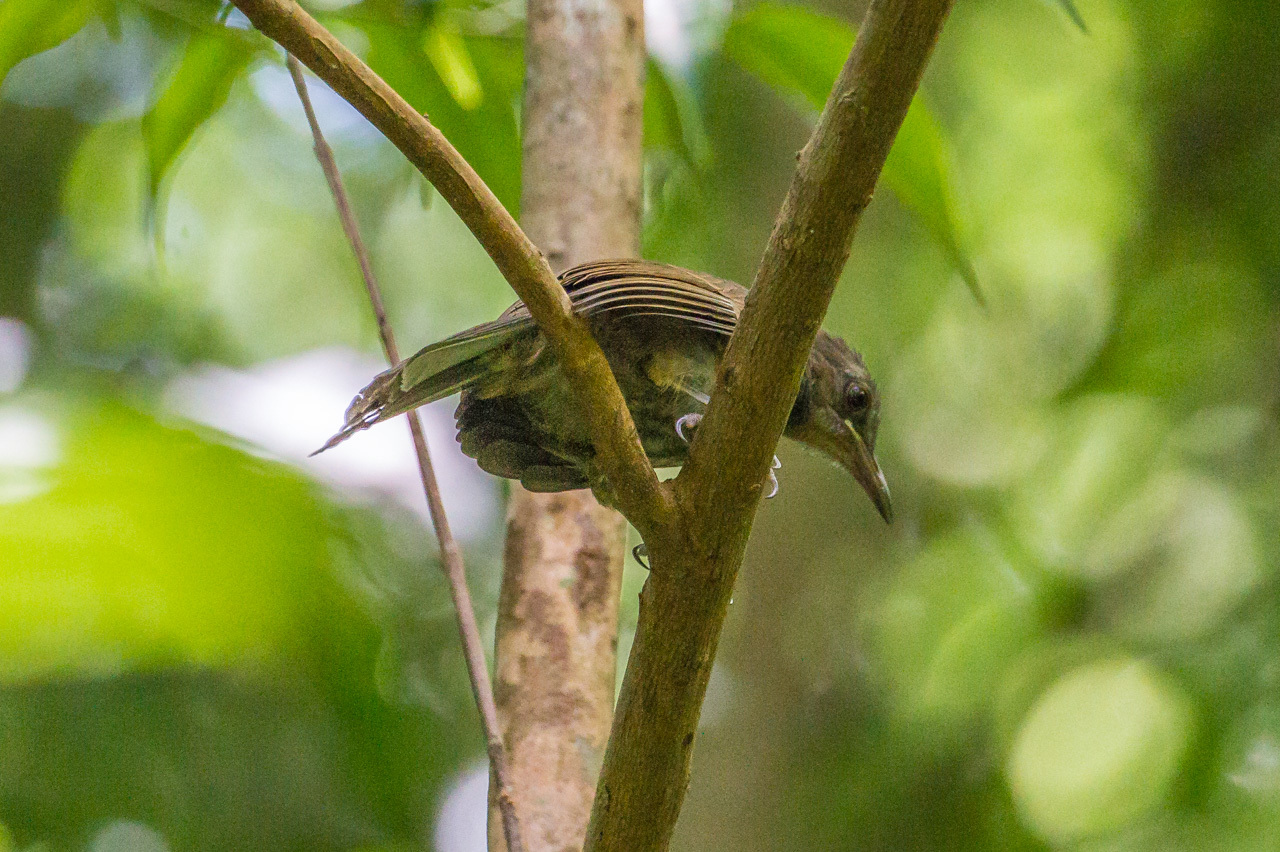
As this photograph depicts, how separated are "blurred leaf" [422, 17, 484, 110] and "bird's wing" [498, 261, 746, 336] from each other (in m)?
0.97

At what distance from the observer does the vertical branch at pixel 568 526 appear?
2.97 m

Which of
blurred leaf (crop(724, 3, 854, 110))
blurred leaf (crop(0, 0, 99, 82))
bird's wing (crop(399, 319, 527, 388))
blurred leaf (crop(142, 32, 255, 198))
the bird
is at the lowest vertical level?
bird's wing (crop(399, 319, 527, 388))

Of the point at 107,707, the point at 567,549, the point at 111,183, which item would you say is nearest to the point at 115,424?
the point at 567,549

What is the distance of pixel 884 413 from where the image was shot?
6.39 meters

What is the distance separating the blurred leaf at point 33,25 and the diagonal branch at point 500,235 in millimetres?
1347

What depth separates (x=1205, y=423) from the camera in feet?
20.9

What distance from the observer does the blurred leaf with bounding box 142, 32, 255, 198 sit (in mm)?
2982

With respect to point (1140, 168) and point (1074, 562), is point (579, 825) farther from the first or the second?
point (1140, 168)

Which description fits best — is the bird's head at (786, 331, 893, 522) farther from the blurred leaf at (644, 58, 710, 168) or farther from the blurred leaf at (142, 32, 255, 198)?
the blurred leaf at (142, 32, 255, 198)

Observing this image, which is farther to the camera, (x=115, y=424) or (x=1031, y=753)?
(x=1031, y=753)

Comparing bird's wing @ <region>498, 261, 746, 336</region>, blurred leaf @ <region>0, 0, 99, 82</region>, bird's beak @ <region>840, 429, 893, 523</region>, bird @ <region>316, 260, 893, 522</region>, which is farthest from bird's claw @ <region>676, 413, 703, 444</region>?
blurred leaf @ <region>0, 0, 99, 82</region>

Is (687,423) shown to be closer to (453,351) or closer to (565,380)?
(565,380)

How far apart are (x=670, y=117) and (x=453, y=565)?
1.97m

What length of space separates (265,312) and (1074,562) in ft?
18.3
